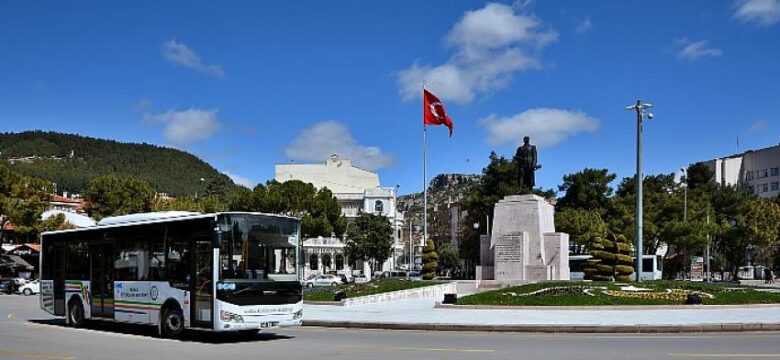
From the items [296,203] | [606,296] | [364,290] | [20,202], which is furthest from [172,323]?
[296,203]

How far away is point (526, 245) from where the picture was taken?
37.3m

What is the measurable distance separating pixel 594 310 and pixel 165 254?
45.7ft

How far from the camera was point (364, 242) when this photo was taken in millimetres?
83938

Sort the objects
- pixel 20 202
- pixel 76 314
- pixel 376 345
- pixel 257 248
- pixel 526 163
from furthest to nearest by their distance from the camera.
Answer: pixel 20 202, pixel 526 163, pixel 76 314, pixel 257 248, pixel 376 345

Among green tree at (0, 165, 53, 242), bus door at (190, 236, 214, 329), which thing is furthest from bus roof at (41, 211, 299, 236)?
green tree at (0, 165, 53, 242)

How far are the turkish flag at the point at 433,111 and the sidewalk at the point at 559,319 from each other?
1960 centimetres

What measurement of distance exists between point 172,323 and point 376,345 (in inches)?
206

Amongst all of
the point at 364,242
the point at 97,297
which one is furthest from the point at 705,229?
the point at 97,297

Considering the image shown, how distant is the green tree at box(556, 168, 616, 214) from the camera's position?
235ft

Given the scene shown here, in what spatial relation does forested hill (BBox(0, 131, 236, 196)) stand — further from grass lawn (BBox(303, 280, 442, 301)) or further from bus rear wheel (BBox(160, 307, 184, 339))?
bus rear wheel (BBox(160, 307, 184, 339))

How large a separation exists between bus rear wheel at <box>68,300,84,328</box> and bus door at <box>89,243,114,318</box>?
0.98 m

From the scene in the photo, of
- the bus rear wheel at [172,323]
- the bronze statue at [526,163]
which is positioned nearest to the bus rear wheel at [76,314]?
the bus rear wheel at [172,323]

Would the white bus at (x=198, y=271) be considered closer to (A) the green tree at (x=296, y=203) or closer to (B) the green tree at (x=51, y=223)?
(B) the green tree at (x=51, y=223)

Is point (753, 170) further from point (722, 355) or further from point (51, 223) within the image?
point (722, 355)
